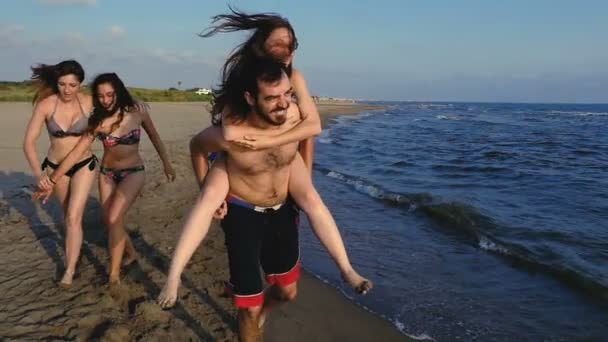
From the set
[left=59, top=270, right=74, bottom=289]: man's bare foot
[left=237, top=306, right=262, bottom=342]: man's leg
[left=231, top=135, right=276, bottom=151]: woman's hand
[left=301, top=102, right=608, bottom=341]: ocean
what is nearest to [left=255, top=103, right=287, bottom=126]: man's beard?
[left=231, top=135, right=276, bottom=151]: woman's hand

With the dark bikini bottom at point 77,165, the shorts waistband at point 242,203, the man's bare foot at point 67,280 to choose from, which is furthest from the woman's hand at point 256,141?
the man's bare foot at point 67,280

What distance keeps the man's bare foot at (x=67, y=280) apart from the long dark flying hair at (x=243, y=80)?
8.75 ft

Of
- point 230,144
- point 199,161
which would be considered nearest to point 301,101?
point 230,144

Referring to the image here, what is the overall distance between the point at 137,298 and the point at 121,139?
5.45 feet

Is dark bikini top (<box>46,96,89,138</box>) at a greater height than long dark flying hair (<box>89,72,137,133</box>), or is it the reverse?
long dark flying hair (<box>89,72,137,133</box>)

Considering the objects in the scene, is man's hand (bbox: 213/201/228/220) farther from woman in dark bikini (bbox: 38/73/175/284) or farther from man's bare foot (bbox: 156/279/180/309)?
woman in dark bikini (bbox: 38/73/175/284)

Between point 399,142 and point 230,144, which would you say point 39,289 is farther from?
point 399,142

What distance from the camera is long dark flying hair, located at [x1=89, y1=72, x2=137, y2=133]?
5.13 metres

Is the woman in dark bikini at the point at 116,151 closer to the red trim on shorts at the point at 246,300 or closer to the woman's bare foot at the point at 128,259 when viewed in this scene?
the woman's bare foot at the point at 128,259

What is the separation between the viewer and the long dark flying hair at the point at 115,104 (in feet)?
16.8

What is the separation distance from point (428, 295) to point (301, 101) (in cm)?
303

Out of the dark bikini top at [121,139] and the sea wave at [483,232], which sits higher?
the dark bikini top at [121,139]

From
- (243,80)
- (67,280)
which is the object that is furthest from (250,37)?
(67,280)

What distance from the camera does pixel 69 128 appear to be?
5.25 m
